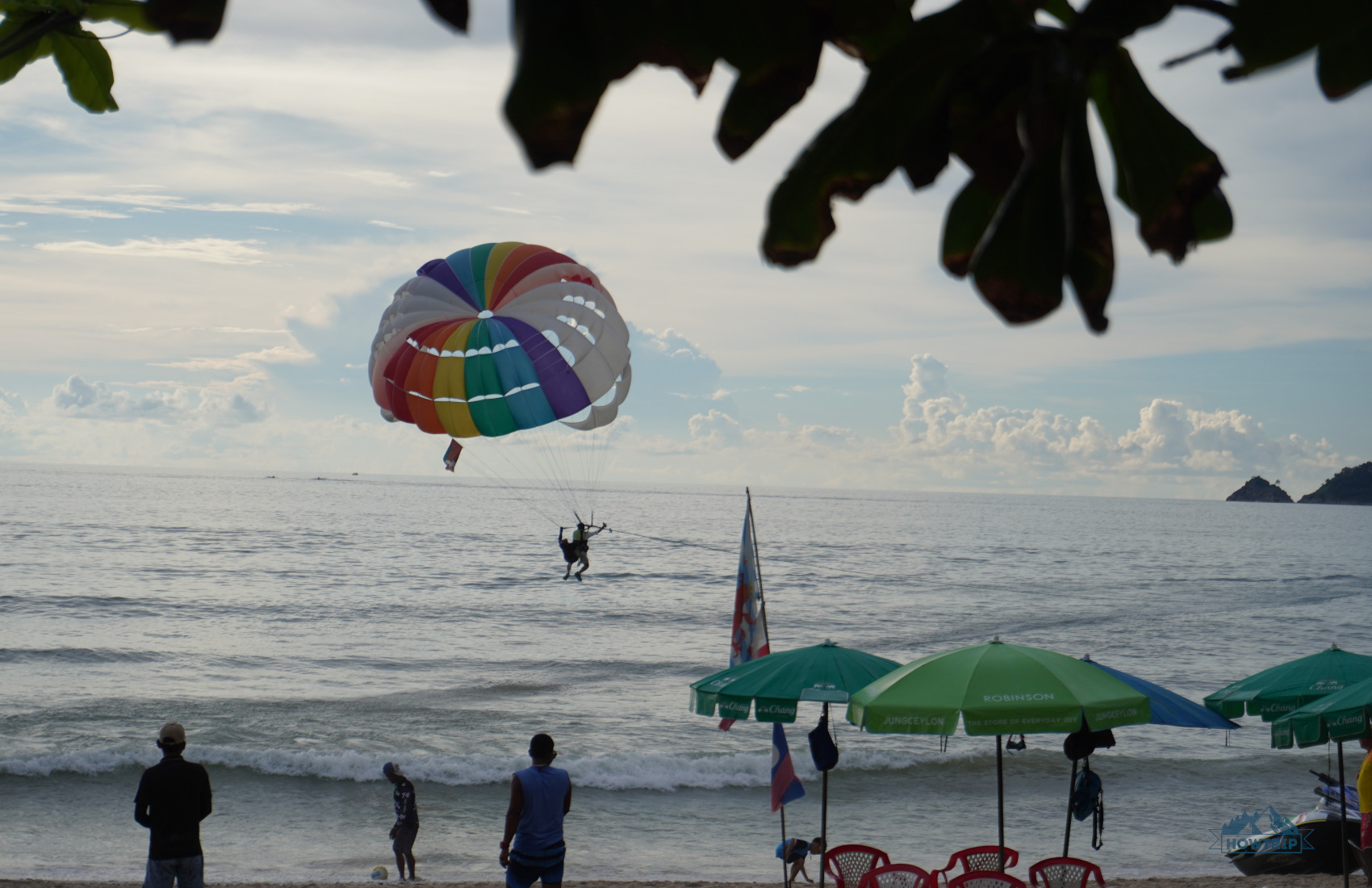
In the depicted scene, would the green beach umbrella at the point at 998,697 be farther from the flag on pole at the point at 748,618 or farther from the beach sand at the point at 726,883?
the beach sand at the point at 726,883

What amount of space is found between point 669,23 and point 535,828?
6.71m

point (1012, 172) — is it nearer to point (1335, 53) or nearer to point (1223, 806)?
point (1335, 53)

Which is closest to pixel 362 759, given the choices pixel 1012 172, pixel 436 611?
pixel 1012 172

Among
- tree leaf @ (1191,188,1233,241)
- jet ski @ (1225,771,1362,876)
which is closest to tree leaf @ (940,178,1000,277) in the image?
tree leaf @ (1191,188,1233,241)

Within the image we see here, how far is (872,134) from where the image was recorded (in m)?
1.07

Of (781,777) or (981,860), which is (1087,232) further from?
(981,860)

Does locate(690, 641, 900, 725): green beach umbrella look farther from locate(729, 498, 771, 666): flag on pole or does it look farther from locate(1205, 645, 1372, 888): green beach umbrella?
locate(1205, 645, 1372, 888): green beach umbrella

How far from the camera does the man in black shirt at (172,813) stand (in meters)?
6.54

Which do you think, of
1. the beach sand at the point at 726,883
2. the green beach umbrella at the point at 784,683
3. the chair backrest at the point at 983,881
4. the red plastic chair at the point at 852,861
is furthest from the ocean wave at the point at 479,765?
the green beach umbrella at the point at 784,683

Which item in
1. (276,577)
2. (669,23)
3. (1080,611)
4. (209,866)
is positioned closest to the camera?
(669,23)

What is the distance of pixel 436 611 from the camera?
124ft

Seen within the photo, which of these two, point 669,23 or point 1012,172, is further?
point 1012,172

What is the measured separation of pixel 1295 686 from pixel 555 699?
55.8 feet

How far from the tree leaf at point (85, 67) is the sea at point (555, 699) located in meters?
11.2
